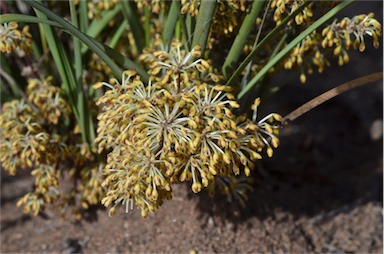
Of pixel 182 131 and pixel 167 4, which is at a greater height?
pixel 167 4

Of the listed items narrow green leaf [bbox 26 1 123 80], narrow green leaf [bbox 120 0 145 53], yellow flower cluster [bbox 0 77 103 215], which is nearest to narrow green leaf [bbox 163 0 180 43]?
narrow green leaf [bbox 120 0 145 53]

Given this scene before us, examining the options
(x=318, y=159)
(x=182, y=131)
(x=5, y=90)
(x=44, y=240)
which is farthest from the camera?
(x=318, y=159)

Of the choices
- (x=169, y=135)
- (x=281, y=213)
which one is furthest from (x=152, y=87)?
(x=281, y=213)

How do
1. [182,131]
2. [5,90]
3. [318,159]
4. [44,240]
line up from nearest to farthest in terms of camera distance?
1. [182,131]
2. [5,90]
3. [44,240]
4. [318,159]

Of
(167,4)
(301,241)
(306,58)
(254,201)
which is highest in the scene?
(167,4)

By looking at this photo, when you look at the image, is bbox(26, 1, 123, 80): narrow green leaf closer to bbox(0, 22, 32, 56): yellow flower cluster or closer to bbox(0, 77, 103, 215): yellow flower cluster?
bbox(0, 22, 32, 56): yellow flower cluster

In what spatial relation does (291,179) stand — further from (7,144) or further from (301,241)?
(7,144)

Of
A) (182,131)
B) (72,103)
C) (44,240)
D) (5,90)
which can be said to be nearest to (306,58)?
(182,131)

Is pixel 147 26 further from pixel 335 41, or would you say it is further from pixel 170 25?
pixel 335 41
